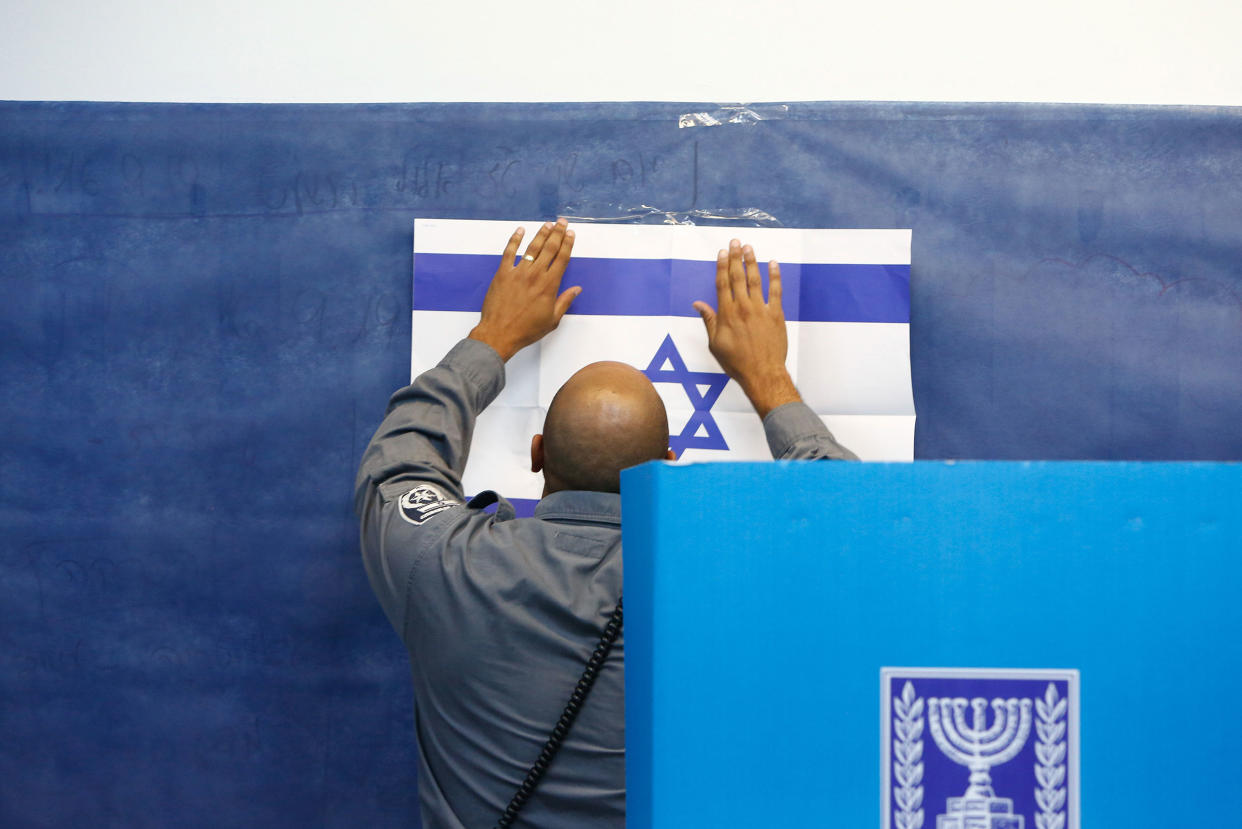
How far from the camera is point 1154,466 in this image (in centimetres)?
43

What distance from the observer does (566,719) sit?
845mm

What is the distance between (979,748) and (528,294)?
0.87 meters

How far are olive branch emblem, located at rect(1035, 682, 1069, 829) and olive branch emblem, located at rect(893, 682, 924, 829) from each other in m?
0.05

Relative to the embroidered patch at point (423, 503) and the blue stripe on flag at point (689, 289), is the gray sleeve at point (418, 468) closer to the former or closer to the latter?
the embroidered patch at point (423, 503)

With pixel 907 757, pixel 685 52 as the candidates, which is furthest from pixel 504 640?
pixel 685 52

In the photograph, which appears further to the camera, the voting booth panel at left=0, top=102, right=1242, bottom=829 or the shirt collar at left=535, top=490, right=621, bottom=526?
the voting booth panel at left=0, top=102, right=1242, bottom=829

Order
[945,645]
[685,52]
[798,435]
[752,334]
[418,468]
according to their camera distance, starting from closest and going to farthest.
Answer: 1. [945,645]
2. [418,468]
3. [798,435]
4. [752,334]
5. [685,52]

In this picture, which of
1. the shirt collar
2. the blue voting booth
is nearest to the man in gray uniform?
the shirt collar

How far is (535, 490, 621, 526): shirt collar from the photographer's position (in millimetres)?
889

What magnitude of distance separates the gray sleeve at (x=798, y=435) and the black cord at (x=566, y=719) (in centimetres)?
34

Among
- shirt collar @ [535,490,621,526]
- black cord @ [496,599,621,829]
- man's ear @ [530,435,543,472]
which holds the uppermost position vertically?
man's ear @ [530,435,543,472]

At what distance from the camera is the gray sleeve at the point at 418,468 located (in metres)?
0.91

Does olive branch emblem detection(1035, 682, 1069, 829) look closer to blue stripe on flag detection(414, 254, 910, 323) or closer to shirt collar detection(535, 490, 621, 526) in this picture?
shirt collar detection(535, 490, 621, 526)

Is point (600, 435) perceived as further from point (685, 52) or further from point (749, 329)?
point (685, 52)
